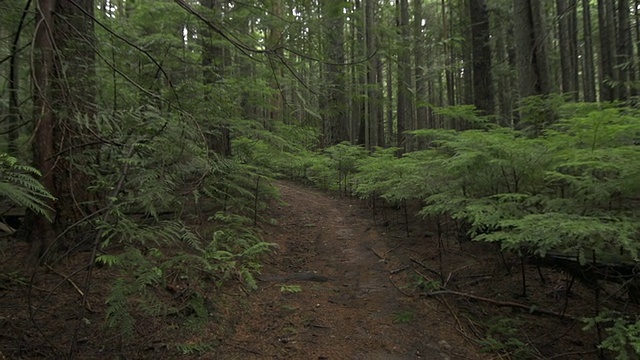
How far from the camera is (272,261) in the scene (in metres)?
6.77

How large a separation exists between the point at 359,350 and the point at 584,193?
302cm

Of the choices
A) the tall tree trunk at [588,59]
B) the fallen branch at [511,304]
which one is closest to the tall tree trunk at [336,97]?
the fallen branch at [511,304]

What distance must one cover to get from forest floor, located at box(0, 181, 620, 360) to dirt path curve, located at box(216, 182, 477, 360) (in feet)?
0.05

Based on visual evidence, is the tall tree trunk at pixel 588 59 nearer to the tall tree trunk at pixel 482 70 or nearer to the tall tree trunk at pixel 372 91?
the tall tree trunk at pixel 372 91

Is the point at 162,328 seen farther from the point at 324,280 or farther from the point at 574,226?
the point at 574,226

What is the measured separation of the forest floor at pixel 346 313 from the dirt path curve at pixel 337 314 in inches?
0.6

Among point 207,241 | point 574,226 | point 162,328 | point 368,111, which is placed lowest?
point 162,328

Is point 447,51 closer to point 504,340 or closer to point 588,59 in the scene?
point 588,59

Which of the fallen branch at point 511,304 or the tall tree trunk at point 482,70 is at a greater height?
the tall tree trunk at point 482,70

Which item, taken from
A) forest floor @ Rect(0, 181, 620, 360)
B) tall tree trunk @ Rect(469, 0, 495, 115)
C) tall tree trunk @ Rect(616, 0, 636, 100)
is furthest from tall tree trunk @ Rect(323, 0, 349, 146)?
tall tree trunk @ Rect(616, 0, 636, 100)

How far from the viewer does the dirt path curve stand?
158 inches

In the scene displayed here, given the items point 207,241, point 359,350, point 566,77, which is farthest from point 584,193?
point 566,77

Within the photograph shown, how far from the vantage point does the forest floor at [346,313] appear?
368 centimetres

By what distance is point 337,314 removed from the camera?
4875 mm
